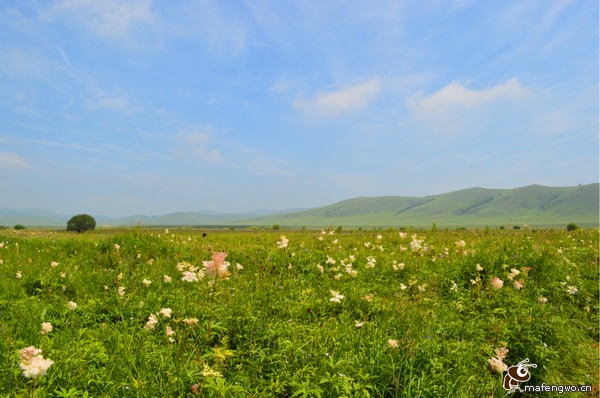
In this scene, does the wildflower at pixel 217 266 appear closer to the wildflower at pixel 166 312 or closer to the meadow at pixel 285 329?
the meadow at pixel 285 329

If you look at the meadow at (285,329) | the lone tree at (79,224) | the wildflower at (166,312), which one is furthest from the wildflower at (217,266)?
the lone tree at (79,224)

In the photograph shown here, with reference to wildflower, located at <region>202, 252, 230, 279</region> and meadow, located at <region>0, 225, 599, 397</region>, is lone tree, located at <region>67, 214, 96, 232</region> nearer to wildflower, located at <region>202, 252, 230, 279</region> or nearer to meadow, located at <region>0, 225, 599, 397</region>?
meadow, located at <region>0, 225, 599, 397</region>

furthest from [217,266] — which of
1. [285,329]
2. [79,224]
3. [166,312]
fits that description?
[79,224]

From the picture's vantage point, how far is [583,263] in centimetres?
722

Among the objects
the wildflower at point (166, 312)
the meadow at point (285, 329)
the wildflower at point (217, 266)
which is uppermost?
the wildflower at point (217, 266)

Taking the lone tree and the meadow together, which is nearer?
the meadow

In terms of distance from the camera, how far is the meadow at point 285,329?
262 centimetres

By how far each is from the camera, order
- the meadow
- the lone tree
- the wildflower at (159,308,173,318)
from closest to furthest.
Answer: the meadow → the wildflower at (159,308,173,318) → the lone tree

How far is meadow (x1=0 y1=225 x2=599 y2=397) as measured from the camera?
2.62 meters

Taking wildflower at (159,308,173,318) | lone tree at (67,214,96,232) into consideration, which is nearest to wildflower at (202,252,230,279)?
wildflower at (159,308,173,318)

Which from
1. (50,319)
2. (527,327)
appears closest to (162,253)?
(50,319)

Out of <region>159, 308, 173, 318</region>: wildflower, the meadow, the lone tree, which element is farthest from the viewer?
the lone tree

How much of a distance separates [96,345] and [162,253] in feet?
14.1

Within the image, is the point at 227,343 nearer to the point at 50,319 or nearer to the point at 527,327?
the point at 50,319
